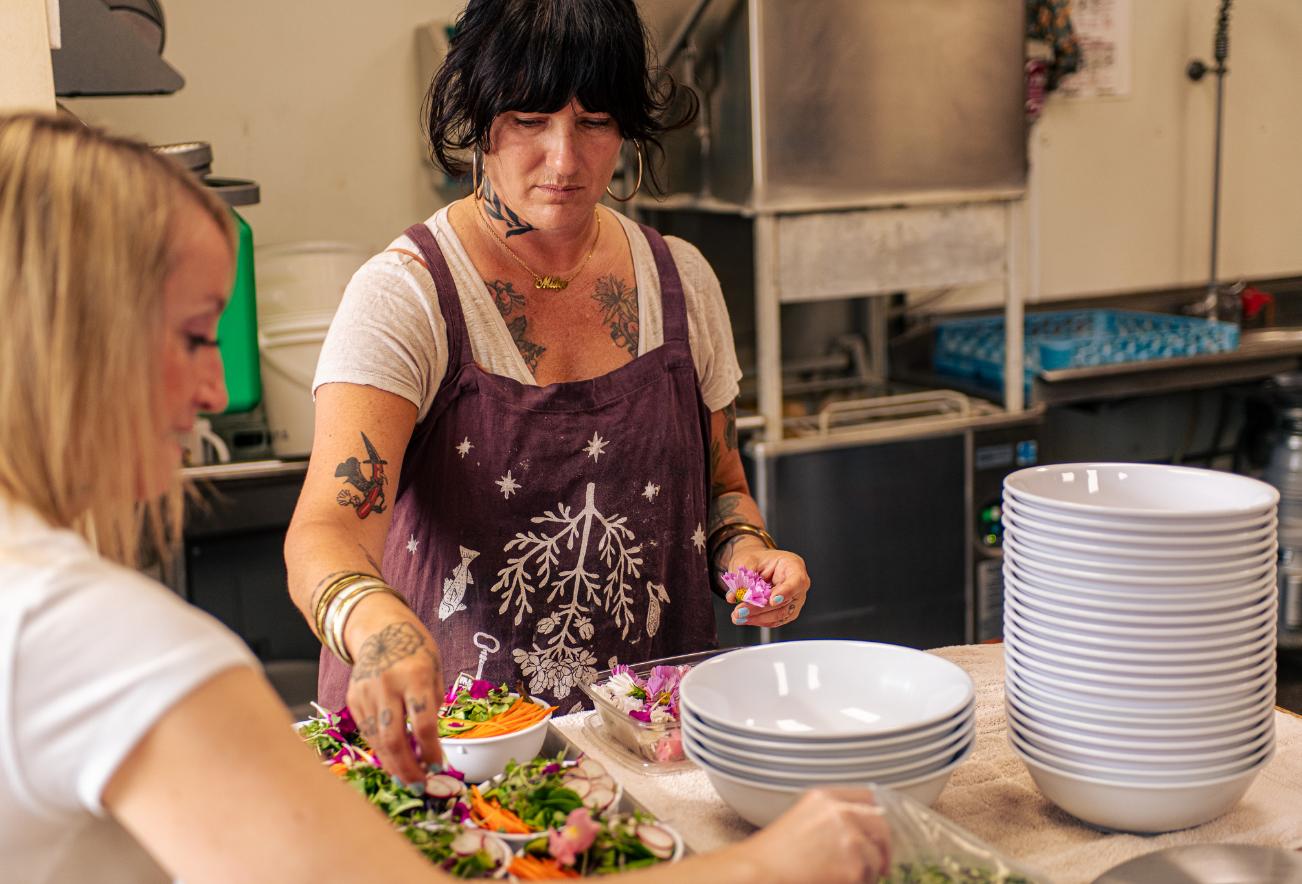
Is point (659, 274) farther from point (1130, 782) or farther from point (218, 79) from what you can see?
point (218, 79)

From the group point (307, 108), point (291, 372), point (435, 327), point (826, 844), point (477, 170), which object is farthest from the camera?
point (307, 108)

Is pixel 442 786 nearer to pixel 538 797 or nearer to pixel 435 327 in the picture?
pixel 538 797

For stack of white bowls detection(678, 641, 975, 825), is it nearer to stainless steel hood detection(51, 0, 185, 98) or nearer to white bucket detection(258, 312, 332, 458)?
stainless steel hood detection(51, 0, 185, 98)

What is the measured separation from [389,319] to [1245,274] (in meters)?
3.86

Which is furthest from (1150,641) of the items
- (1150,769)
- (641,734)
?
(641,734)

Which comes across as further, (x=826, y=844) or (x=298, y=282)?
(x=298, y=282)

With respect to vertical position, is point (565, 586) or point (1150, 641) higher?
point (1150, 641)

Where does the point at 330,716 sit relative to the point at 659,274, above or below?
below

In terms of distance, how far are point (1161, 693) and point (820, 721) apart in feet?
1.06

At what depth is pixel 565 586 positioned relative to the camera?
1.74 m

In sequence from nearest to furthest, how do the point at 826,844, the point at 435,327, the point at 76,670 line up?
the point at 76,670, the point at 826,844, the point at 435,327

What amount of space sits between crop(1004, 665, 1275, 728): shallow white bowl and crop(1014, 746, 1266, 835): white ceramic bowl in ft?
0.18

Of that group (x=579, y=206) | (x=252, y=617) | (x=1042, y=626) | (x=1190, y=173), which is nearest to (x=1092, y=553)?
(x=1042, y=626)

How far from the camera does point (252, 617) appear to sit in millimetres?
2932
